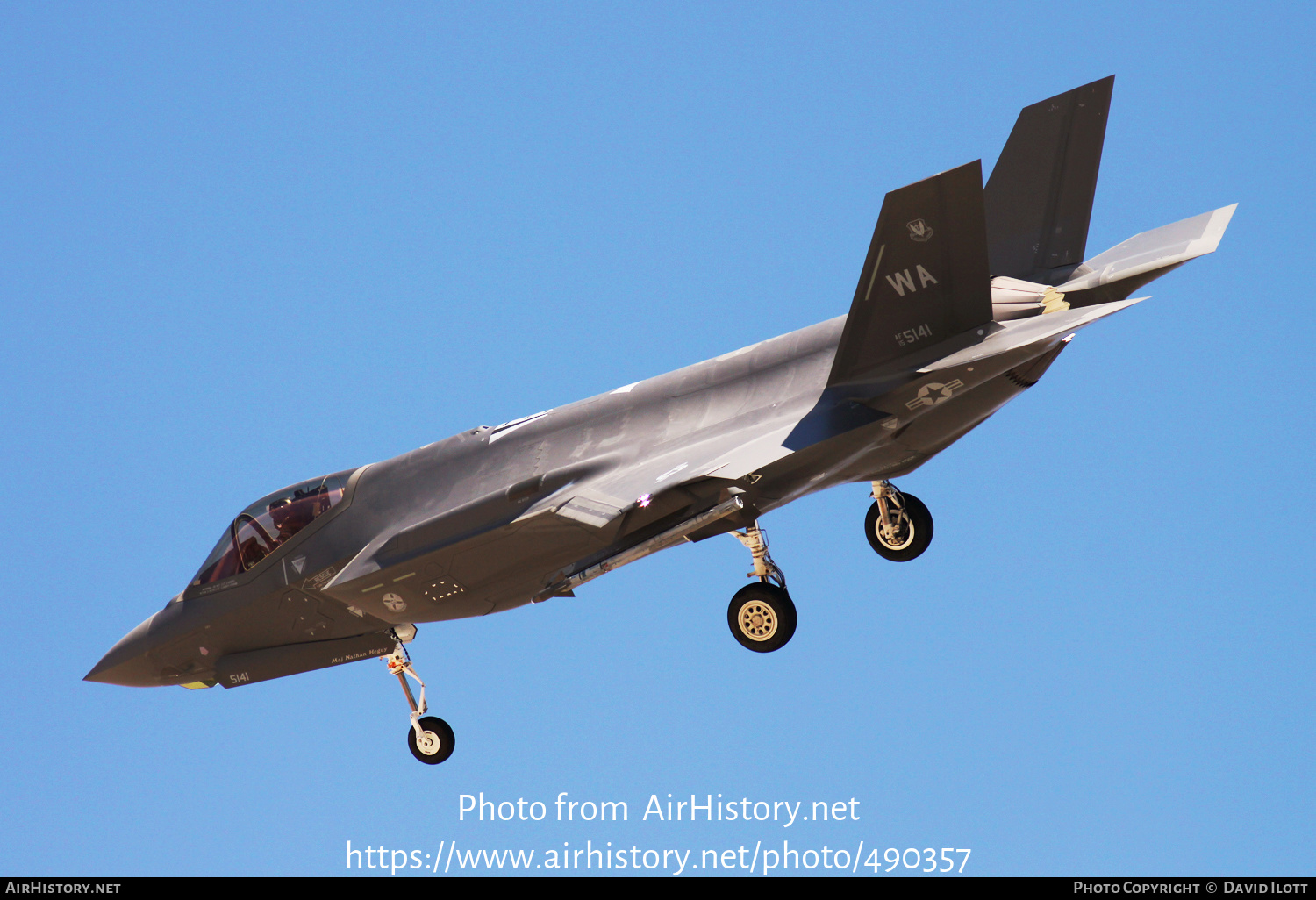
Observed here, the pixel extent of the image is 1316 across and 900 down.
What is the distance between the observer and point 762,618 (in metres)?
17.9

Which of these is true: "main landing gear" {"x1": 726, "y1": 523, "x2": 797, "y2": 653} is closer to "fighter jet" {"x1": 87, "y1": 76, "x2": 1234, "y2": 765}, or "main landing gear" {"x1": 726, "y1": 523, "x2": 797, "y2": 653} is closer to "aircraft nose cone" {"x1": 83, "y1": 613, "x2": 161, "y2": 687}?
"fighter jet" {"x1": 87, "y1": 76, "x2": 1234, "y2": 765}

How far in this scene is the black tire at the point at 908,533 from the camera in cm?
1942

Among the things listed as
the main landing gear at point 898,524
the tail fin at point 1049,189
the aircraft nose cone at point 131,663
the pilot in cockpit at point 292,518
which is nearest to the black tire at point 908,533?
the main landing gear at point 898,524

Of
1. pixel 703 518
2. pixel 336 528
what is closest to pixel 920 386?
pixel 703 518

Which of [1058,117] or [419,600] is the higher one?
[1058,117]

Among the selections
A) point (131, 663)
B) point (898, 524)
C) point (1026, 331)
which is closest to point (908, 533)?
point (898, 524)

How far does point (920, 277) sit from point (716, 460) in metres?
3.04

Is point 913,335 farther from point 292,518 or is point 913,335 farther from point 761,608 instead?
point 292,518

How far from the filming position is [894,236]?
1572 centimetres

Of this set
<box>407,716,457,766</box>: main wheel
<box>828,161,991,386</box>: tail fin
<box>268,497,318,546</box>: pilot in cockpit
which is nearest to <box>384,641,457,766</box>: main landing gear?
<box>407,716,457,766</box>: main wheel

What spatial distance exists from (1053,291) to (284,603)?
10.8 m

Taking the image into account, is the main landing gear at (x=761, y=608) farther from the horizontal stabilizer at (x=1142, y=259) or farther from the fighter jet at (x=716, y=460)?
the horizontal stabilizer at (x=1142, y=259)

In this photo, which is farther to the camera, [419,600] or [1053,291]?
[419,600]

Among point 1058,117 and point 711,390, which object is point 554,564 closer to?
point 711,390
